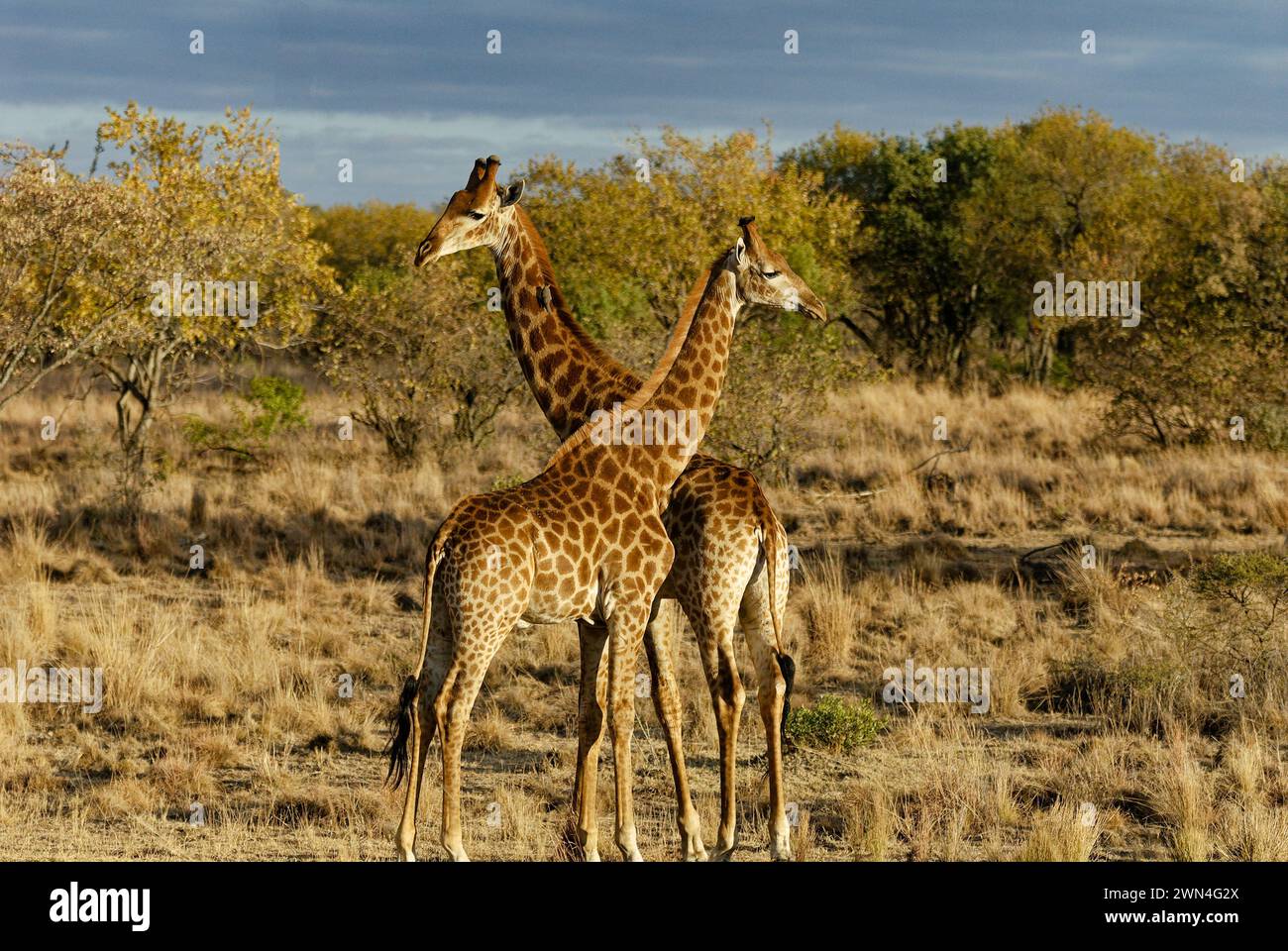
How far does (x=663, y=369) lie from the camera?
694cm

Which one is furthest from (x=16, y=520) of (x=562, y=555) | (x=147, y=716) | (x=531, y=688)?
(x=562, y=555)

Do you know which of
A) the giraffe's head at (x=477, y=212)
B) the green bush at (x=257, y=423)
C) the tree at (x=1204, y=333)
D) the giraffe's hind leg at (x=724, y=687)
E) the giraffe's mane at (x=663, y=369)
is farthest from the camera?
the green bush at (x=257, y=423)

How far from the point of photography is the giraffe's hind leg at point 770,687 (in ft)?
23.9

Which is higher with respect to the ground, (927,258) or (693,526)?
(927,258)

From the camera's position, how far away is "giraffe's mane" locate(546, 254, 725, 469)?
678cm

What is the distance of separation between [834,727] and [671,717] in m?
3.17

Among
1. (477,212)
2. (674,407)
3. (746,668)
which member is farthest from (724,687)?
(746,668)

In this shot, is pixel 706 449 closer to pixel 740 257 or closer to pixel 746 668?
pixel 746 668

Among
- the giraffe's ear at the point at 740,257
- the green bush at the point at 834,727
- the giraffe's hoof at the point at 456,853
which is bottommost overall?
the green bush at the point at 834,727

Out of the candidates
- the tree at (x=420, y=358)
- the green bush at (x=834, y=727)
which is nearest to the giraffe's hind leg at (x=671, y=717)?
the green bush at (x=834, y=727)

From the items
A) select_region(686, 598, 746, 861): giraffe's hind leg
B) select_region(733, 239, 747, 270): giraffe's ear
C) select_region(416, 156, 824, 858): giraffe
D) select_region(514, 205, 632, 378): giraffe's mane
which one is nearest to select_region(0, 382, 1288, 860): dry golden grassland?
select_region(686, 598, 746, 861): giraffe's hind leg

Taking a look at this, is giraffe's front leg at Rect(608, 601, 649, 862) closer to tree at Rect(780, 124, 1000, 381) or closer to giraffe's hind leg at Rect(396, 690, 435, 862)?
giraffe's hind leg at Rect(396, 690, 435, 862)

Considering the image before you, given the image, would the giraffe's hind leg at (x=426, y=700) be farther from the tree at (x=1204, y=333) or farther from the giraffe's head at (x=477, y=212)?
the tree at (x=1204, y=333)

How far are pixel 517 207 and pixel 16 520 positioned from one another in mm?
11429
